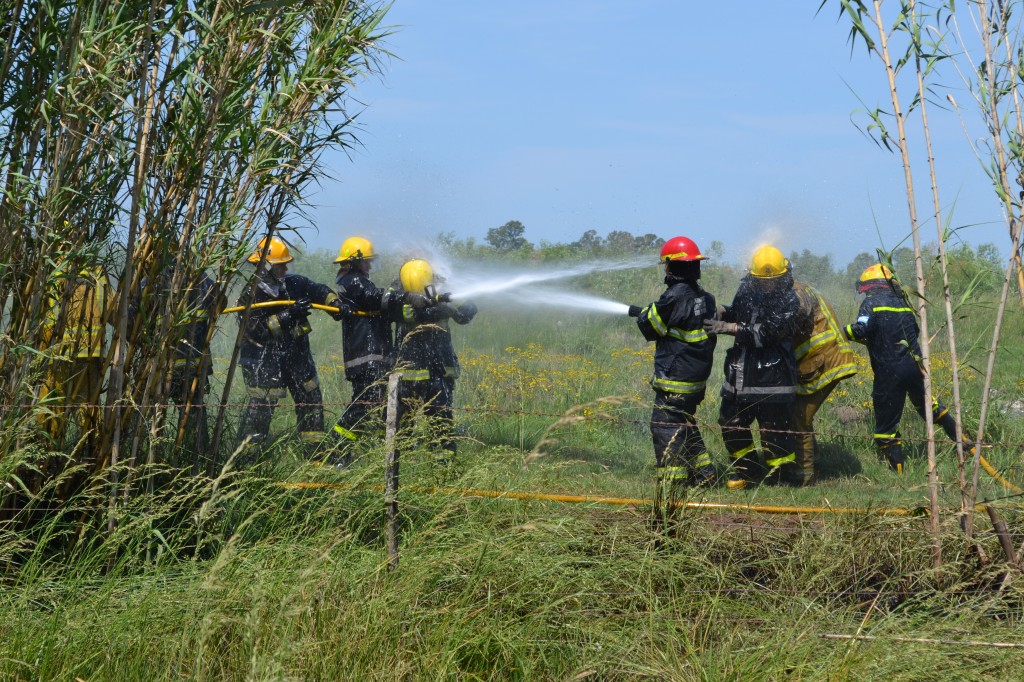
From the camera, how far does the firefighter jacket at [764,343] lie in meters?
7.19

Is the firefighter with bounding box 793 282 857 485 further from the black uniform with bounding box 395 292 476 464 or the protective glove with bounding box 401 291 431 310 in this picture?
the protective glove with bounding box 401 291 431 310

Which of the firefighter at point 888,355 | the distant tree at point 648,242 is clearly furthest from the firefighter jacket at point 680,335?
the distant tree at point 648,242

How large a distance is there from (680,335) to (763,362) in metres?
0.69

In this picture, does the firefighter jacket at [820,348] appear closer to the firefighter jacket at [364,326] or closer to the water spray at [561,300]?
the water spray at [561,300]

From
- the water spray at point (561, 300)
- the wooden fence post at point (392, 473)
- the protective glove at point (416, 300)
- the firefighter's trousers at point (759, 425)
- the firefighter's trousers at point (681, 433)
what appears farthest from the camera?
the water spray at point (561, 300)

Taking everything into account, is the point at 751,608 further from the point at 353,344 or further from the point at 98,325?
the point at 353,344

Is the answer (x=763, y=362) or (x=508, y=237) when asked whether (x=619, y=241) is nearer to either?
(x=508, y=237)

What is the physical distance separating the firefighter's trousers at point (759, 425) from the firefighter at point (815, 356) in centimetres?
11

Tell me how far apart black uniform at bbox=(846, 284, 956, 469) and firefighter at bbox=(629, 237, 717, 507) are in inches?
53.3

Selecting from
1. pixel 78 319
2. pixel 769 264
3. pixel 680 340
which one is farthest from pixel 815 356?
pixel 78 319

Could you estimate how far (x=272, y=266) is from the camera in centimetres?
820

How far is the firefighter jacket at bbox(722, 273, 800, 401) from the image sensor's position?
719 centimetres

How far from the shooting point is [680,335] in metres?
7.02

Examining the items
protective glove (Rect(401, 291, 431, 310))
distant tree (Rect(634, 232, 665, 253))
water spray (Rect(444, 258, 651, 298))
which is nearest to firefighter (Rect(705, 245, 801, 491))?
water spray (Rect(444, 258, 651, 298))
